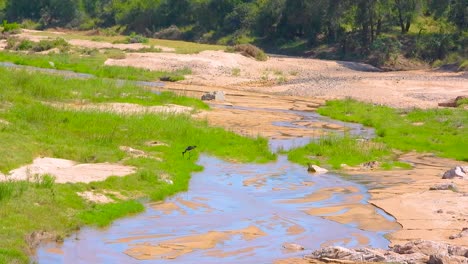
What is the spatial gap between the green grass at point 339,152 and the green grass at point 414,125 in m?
1.30

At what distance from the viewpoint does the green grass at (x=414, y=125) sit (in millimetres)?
27719

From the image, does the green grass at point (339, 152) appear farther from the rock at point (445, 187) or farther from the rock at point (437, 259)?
the rock at point (437, 259)

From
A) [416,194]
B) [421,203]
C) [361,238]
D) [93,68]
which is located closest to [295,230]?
[361,238]

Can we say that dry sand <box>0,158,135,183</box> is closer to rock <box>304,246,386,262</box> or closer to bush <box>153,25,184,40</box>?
rock <box>304,246,386,262</box>

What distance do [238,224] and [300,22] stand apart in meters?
58.3

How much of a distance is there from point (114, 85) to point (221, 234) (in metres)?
21.6

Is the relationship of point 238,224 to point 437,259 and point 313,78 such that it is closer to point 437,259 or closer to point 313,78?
point 437,259

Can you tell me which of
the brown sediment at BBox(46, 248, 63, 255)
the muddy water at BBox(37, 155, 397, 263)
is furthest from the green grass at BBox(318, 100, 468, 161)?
the brown sediment at BBox(46, 248, 63, 255)

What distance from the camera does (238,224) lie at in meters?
16.8

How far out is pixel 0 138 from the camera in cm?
2095

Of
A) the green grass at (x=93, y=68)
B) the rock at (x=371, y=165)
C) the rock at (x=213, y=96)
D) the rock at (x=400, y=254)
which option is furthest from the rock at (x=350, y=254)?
the green grass at (x=93, y=68)

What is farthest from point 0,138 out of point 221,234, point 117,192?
point 221,234

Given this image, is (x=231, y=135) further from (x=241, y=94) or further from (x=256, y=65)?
(x=256, y=65)

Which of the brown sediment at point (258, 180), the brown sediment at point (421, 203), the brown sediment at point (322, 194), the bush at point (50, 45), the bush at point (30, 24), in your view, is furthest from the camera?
the bush at point (30, 24)
